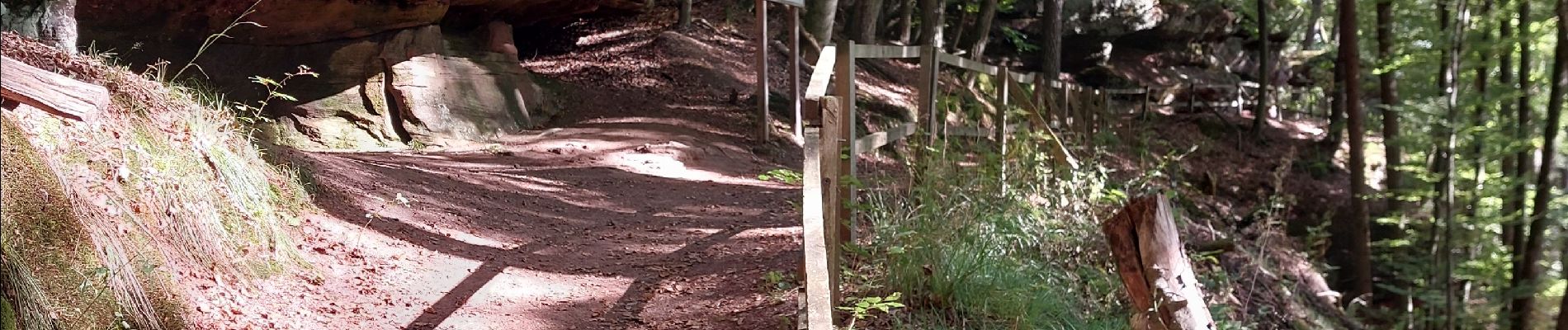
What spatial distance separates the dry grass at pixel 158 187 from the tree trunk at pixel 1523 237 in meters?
14.4

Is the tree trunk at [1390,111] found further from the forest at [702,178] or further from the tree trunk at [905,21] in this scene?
the tree trunk at [905,21]

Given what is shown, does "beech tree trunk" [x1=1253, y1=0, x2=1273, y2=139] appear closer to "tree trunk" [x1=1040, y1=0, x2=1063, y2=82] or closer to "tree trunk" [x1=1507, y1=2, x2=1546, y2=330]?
"tree trunk" [x1=1040, y1=0, x2=1063, y2=82]

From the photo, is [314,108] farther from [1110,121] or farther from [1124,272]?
[1110,121]

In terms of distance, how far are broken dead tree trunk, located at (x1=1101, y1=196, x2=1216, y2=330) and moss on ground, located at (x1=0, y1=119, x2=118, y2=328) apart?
374 centimetres

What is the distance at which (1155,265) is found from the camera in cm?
410

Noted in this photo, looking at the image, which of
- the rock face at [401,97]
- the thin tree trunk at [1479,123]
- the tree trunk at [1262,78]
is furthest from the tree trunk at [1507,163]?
the rock face at [401,97]

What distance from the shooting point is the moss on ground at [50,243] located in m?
3.72

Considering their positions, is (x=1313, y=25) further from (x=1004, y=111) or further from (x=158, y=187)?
(x=158, y=187)

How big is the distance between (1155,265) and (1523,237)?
1518 centimetres

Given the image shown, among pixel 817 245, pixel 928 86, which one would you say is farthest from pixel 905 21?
pixel 817 245

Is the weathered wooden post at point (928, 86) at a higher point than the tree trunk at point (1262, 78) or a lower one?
higher

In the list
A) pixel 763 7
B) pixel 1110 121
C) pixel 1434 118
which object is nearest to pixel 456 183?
pixel 763 7

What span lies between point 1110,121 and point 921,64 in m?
10.6

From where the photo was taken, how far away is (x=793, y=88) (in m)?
12.5
